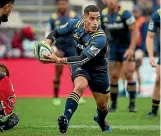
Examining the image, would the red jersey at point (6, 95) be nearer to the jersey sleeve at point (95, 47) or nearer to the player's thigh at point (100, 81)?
the player's thigh at point (100, 81)

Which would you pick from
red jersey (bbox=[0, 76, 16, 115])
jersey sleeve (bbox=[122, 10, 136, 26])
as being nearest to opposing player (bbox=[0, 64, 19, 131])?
red jersey (bbox=[0, 76, 16, 115])

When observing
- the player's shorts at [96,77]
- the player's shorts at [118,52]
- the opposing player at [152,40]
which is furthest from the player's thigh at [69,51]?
the player's shorts at [96,77]

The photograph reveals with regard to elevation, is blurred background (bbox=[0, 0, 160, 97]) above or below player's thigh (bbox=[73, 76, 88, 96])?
below

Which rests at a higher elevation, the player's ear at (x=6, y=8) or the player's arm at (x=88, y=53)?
the player's ear at (x=6, y=8)

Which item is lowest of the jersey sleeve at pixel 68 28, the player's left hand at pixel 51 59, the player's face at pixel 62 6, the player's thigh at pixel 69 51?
the player's thigh at pixel 69 51

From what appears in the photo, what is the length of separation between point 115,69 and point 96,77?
16.1 feet

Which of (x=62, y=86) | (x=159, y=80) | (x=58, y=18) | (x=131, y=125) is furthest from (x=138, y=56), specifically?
(x=131, y=125)

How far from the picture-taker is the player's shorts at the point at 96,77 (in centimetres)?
1087

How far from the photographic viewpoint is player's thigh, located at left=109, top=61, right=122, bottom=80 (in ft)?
51.9

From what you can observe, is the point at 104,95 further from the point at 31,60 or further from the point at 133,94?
the point at 31,60

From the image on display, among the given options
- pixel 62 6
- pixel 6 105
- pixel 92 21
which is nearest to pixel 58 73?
pixel 62 6

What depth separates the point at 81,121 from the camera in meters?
13.3

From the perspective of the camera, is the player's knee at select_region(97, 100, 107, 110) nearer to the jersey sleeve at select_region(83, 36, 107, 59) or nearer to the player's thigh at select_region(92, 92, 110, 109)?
the player's thigh at select_region(92, 92, 110, 109)

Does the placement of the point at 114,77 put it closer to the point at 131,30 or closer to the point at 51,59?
the point at 131,30
